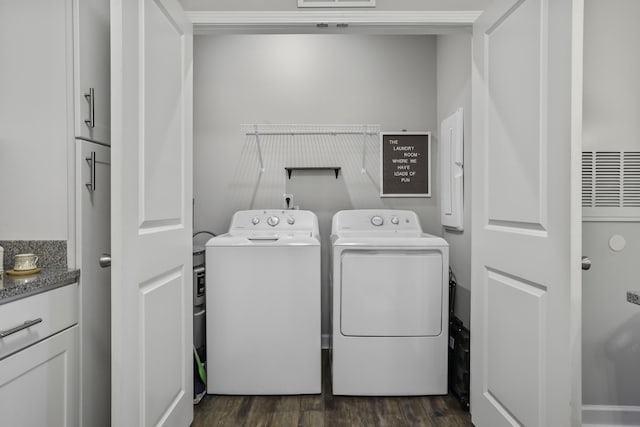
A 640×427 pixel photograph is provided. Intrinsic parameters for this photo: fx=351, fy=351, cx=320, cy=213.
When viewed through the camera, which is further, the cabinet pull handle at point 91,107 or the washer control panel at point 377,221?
the washer control panel at point 377,221

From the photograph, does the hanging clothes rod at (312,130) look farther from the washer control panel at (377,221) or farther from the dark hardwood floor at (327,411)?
A: the dark hardwood floor at (327,411)

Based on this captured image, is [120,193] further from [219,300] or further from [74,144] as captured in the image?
[219,300]

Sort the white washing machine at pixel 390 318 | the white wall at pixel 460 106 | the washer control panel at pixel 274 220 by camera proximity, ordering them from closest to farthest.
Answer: the white washing machine at pixel 390 318 → the white wall at pixel 460 106 → the washer control panel at pixel 274 220

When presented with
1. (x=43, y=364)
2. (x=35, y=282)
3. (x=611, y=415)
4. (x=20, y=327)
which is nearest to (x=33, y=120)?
(x=35, y=282)

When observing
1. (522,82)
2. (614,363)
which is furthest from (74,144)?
(614,363)

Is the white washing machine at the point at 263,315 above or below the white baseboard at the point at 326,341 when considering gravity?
above

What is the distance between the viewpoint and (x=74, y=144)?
121cm

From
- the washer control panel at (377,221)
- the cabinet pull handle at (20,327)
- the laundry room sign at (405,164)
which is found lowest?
the cabinet pull handle at (20,327)

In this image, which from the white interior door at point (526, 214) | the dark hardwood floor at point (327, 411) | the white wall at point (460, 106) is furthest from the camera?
the white wall at point (460, 106)

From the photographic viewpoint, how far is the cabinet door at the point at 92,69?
3.97ft

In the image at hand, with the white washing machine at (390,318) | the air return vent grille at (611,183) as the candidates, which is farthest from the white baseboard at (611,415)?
the air return vent grille at (611,183)

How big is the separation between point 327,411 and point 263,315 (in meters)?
0.60

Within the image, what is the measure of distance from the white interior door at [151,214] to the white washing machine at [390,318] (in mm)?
825

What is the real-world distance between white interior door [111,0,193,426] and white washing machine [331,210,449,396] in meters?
0.83
